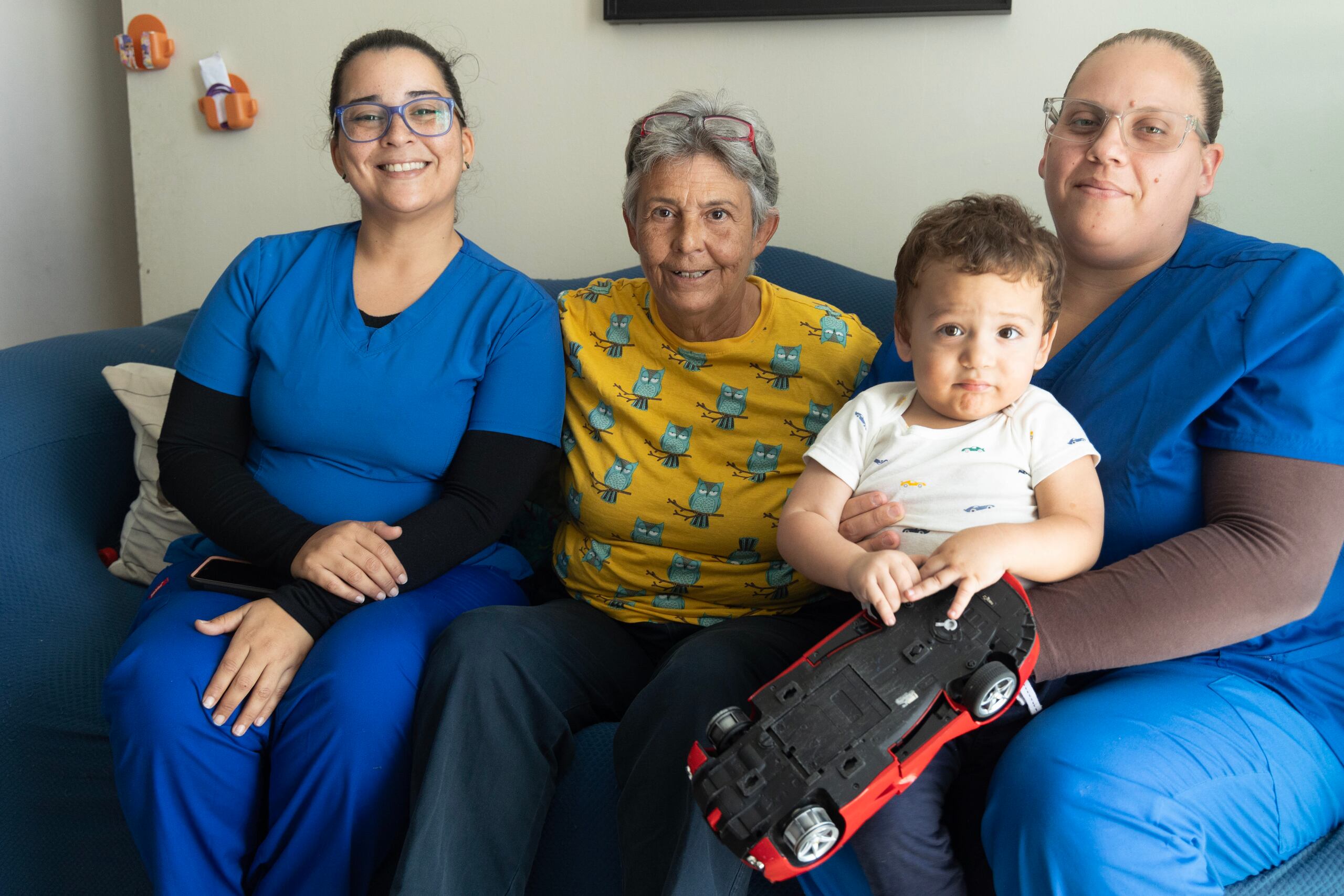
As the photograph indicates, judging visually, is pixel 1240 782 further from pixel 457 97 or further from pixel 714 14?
pixel 714 14

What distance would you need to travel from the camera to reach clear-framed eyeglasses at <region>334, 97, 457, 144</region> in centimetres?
162

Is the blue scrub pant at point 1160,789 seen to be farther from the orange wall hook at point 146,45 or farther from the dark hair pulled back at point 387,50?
the orange wall hook at point 146,45

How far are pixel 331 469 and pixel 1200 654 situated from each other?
133 centimetres

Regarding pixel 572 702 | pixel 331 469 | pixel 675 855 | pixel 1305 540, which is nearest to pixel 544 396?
pixel 331 469

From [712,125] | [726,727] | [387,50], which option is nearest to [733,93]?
[712,125]

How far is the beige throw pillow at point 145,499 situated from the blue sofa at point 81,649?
0.05 metres

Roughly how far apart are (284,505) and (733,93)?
1330mm

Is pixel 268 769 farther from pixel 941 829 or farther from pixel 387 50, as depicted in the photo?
pixel 387 50

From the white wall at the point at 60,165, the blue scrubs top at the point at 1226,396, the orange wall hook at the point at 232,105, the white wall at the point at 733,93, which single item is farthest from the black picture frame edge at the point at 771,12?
the white wall at the point at 60,165

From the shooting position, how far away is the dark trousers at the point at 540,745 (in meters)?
1.22

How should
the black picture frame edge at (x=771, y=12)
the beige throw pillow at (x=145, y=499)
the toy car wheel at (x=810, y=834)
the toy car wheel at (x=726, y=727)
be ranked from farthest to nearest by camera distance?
the black picture frame edge at (x=771, y=12) → the beige throw pillow at (x=145, y=499) → the toy car wheel at (x=726, y=727) → the toy car wheel at (x=810, y=834)

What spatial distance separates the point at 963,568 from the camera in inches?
44.6

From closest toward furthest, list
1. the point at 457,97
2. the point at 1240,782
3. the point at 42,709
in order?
the point at 1240,782, the point at 42,709, the point at 457,97

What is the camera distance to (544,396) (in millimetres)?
1645
